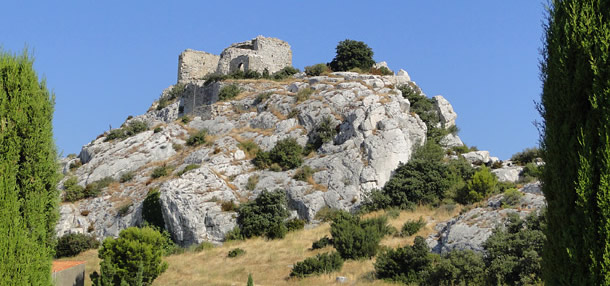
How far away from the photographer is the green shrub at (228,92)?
2042 inches

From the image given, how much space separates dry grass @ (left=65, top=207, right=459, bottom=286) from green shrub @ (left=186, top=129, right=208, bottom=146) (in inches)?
509

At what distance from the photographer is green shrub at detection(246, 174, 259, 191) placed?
1564 inches

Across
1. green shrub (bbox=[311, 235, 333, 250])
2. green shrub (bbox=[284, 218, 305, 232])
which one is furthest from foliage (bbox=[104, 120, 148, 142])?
green shrub (bbox=[311, 235, 333, 250])

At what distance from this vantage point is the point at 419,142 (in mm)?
42625

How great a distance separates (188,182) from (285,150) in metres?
7.39

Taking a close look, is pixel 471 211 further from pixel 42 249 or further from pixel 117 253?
pixel 42 249

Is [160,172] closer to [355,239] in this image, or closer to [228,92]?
[228,92]

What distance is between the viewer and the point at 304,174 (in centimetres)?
3984

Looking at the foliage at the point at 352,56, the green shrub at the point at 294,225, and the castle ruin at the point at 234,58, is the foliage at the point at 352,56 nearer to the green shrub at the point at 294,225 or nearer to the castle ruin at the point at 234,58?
the castle ruin at the point at 234,58

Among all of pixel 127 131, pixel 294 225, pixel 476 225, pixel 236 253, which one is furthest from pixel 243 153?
pixel 476 225

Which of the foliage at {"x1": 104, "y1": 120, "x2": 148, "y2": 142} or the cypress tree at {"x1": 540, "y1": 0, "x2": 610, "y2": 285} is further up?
the foliage at {"x1": 104, "y1": 120, "x2": 148, "y2": 142}

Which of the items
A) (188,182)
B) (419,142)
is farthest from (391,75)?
(188,182)

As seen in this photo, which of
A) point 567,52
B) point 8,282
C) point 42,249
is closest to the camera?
point 567,52

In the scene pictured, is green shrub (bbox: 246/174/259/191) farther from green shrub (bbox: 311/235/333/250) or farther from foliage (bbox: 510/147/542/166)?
foliage (bbox: 510/147/542/166)
